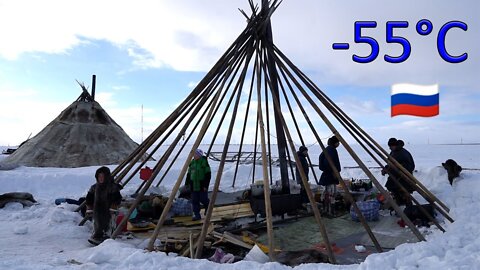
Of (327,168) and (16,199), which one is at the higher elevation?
(327,168)

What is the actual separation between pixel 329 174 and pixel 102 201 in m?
4.09

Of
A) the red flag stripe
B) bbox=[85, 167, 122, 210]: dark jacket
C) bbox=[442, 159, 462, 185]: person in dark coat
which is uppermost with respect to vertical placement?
the red flag stripe

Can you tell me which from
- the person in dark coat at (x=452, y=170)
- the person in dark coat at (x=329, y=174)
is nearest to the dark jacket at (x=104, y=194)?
the person in dark coat at (x=329, y=174)

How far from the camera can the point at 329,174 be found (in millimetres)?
6824

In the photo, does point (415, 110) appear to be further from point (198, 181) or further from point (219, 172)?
point (219, 172)

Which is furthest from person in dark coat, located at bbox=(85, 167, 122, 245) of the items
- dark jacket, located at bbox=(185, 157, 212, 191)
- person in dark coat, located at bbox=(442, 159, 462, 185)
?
person in dark coat, located at bbox=(442, 159, 462, 185)

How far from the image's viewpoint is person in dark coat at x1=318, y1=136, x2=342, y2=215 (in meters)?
6.68

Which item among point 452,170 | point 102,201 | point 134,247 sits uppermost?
point 452,170

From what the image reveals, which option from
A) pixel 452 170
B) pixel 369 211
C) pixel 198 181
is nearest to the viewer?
pixel 369 211

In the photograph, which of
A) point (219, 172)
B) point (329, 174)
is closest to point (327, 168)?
point (329, 174)

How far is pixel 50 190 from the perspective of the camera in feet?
34.3

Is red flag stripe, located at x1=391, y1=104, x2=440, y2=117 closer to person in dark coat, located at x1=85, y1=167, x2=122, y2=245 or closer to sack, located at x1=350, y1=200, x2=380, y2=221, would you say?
sack, located at x1=350, y1=200, x2=380, y2=221

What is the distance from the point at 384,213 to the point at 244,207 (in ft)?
9.05

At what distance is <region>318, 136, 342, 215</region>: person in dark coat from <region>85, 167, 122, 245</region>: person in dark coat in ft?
12.2
